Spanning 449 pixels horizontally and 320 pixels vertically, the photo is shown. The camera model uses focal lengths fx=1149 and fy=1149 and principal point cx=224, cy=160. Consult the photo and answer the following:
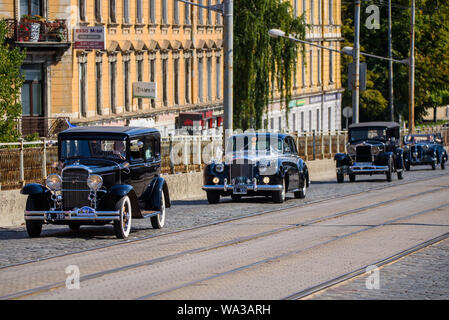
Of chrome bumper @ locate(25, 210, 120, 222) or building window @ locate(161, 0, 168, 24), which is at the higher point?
building window @ locate(161, 0, 168, 24)

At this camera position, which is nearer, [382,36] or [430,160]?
[430,160]

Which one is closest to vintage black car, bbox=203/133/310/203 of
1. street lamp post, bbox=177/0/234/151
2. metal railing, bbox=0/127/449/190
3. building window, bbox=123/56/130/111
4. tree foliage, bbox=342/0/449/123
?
metal railing, bbox=0/127/449/190

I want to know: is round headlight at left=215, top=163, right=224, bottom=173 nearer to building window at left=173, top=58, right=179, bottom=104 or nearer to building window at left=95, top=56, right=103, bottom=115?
building window at left=95, top=56, right=103, bottom=115

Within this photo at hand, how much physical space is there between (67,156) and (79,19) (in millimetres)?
26754

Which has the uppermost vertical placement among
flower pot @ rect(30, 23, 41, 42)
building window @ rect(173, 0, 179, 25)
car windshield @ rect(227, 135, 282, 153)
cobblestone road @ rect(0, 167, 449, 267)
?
building window @ rect(173, 0, 179, 25)

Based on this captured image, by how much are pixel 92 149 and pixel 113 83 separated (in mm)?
30161

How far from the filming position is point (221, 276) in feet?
47.0

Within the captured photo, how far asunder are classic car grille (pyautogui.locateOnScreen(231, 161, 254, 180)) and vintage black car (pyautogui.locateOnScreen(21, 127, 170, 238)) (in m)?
6.46

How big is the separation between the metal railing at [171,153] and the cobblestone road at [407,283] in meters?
7.37

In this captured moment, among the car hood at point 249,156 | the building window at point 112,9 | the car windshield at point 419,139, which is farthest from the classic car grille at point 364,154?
the building window at point 112,9

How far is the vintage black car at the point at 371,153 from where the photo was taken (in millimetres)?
38406

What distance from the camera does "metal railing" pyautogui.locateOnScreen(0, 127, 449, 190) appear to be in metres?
23.1
